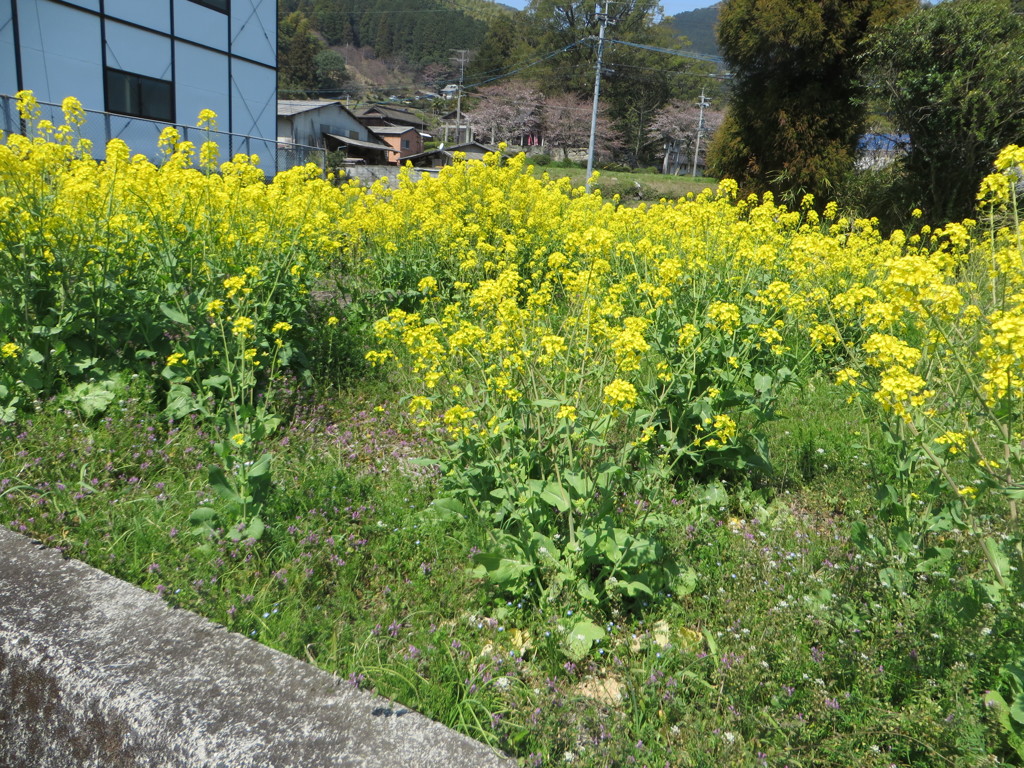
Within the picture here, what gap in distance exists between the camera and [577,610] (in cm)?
224

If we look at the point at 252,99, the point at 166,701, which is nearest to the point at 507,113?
the point at 252,99

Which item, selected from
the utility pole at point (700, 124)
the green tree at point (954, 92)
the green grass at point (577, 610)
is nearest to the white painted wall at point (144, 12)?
the green tree at point (954, 92)

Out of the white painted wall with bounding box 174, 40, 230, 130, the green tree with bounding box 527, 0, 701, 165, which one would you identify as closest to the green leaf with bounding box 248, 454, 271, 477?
the white painted wall with bounding box 174, 40, 230, 130

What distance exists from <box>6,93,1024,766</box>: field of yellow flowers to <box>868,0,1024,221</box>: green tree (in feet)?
22.7

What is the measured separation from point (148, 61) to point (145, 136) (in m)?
1.73

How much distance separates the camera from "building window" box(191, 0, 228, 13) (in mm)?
16094

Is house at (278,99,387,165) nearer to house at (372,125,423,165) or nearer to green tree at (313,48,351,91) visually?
house at (372,125,423,165)

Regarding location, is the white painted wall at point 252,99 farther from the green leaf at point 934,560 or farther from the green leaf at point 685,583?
the green leaf at point 934,560

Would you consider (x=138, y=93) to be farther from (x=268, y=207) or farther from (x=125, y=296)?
(x=125, y=296)

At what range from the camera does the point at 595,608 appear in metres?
2.31

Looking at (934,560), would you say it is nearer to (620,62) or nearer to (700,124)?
(700,124)

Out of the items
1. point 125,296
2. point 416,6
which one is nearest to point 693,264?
point 125,296

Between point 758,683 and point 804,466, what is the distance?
1694mm

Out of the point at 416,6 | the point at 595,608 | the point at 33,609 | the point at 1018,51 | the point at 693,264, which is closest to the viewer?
the point at 33,609
